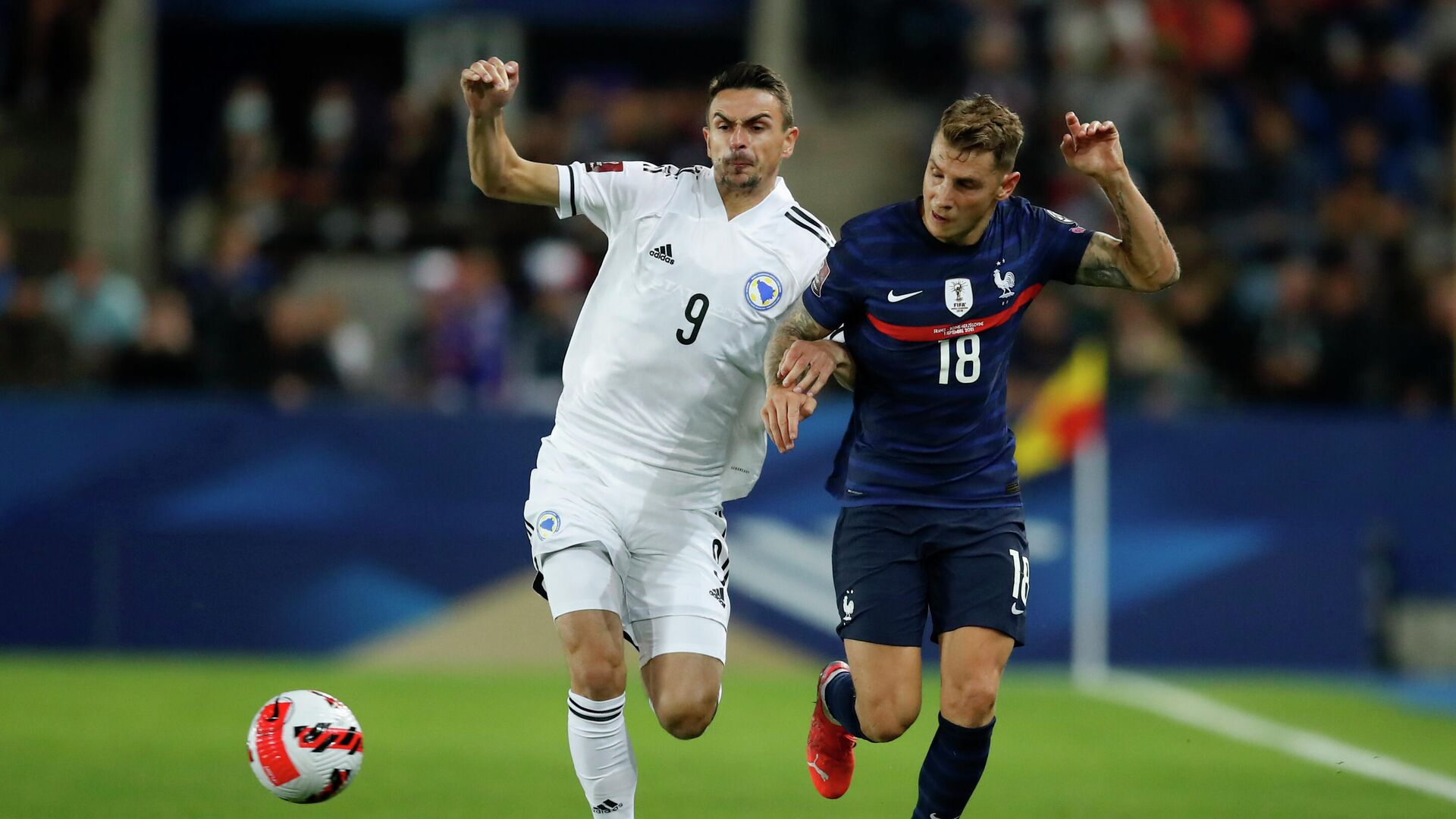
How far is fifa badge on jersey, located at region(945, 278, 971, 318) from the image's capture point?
6504 mm

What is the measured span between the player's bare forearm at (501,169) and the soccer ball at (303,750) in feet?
6.84

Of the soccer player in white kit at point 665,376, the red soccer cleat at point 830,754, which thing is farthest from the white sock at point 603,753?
the red soccer cleat at point 830,754

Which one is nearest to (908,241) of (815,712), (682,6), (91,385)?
(815,712)

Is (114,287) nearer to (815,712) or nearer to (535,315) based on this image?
(535,315)

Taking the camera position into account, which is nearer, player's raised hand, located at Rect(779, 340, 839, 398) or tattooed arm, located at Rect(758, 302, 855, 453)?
tattooed arm, located at Rect(758, 302, 855, 453)

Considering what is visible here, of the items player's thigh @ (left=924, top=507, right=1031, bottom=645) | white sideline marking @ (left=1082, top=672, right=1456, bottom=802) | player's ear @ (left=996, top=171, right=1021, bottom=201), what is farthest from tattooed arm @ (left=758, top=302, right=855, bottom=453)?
white sideline marking @ (left=1082, top=672, right=1456, bottom=802)

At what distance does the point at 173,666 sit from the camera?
13.0 m

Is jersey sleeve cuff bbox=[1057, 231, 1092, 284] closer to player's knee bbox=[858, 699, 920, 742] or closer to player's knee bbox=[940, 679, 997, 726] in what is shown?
player's knee bbox=[940, 679, 997, 726]

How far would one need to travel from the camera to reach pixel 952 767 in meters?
6.49

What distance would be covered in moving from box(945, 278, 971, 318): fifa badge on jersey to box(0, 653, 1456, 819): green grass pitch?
250 cm

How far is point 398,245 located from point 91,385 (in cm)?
395

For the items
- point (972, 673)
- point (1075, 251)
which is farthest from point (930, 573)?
point (1075, 251)

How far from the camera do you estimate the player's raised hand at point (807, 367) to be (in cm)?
630

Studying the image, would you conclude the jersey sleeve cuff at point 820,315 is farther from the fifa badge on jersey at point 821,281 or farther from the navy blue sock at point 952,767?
the navy blue sock at point 952,767
